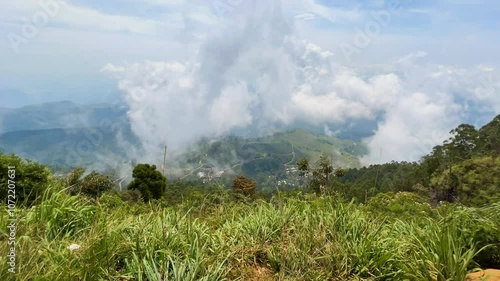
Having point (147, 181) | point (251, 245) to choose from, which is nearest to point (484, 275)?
point (251, 245)

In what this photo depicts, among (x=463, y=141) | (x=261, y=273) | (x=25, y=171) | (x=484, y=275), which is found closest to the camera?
(x=484, y=275)

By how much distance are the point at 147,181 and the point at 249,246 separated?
2673cm

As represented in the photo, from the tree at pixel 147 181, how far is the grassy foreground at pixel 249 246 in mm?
25394

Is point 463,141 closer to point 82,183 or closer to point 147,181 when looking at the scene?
point 147,181

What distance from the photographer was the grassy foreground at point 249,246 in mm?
3055

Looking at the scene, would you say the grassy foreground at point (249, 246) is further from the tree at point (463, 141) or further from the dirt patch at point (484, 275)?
the tree at point (463, 141)

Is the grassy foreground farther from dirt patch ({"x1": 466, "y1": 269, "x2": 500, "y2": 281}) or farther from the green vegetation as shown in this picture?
dirt patch ({"x1": 466, "y1": 269, "x2": 500, "y2": 281})

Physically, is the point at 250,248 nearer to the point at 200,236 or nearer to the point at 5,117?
the point at 200,236

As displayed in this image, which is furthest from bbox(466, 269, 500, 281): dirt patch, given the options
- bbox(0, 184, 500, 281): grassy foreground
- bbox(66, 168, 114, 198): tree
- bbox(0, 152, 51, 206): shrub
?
bbox(0, 152, 51, 206): shrub

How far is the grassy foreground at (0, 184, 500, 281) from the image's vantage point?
120 inches

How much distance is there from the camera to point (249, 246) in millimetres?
3799

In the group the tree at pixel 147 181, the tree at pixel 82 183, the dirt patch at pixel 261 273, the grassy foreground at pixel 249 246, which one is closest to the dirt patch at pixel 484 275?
the grassy foreground at pixel 249 246

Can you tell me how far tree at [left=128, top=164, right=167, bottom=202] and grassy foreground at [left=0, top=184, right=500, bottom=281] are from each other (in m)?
25.4

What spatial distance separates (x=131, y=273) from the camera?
307 centimetres
